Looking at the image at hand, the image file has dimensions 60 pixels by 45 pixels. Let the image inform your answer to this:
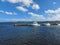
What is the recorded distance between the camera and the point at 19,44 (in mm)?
27047

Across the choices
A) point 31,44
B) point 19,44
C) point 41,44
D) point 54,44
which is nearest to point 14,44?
point 19,44

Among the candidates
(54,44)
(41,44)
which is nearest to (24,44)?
(41,44)

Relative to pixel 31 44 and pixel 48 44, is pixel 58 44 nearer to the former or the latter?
pixel 48 44

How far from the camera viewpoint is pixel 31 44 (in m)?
27.1

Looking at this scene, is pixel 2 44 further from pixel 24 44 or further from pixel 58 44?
pixel 58 44

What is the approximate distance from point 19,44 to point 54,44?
6510mm

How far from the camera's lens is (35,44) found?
26969mm

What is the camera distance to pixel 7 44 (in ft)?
88.9

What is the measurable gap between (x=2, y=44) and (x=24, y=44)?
410 centimetres

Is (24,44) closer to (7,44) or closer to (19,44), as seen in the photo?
(19,44)

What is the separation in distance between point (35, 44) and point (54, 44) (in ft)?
11.6

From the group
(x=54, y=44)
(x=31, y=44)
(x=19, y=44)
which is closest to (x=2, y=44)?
(x=19, y=44)

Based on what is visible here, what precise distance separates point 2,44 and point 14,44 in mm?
Result: 2227

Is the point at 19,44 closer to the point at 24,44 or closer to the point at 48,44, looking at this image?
the point at 24,44
